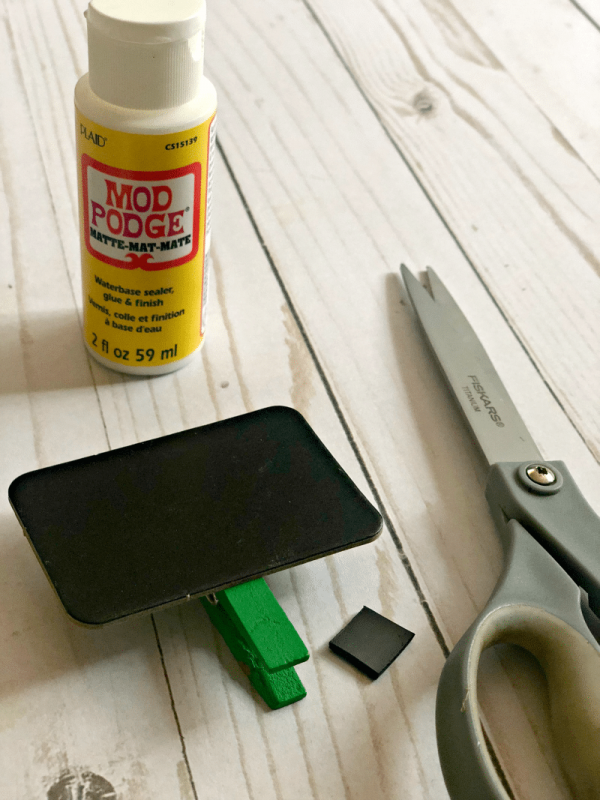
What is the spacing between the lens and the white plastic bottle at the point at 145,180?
401 millimetres

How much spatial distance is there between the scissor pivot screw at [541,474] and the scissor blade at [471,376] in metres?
0.02

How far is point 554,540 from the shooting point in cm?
41

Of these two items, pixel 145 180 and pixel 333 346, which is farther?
pixel 333 346

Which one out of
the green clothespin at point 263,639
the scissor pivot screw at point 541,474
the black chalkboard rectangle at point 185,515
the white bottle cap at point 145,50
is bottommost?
the green clothespin at point 263,639

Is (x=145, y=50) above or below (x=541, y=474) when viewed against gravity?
above

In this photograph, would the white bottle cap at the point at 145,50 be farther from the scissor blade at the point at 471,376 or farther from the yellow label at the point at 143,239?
the scissor blade at the point at 471,376

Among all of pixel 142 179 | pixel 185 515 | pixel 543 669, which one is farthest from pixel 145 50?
pixel 543 669

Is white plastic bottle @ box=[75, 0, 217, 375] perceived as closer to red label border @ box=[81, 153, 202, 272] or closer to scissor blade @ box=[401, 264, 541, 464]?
red label border @ box=[81, 153, 202, 272]

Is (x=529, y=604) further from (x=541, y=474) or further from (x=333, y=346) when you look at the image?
(x=333, y=346)

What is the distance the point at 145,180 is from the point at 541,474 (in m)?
0.26

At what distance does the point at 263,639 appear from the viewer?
377mm

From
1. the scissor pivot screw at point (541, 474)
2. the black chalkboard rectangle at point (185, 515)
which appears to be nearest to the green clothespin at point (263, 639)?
the black chalkboard rectangle at point (185, 515)

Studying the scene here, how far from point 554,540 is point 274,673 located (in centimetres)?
15

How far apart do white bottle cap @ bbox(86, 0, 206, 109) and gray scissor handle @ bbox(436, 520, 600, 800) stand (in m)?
0.28
